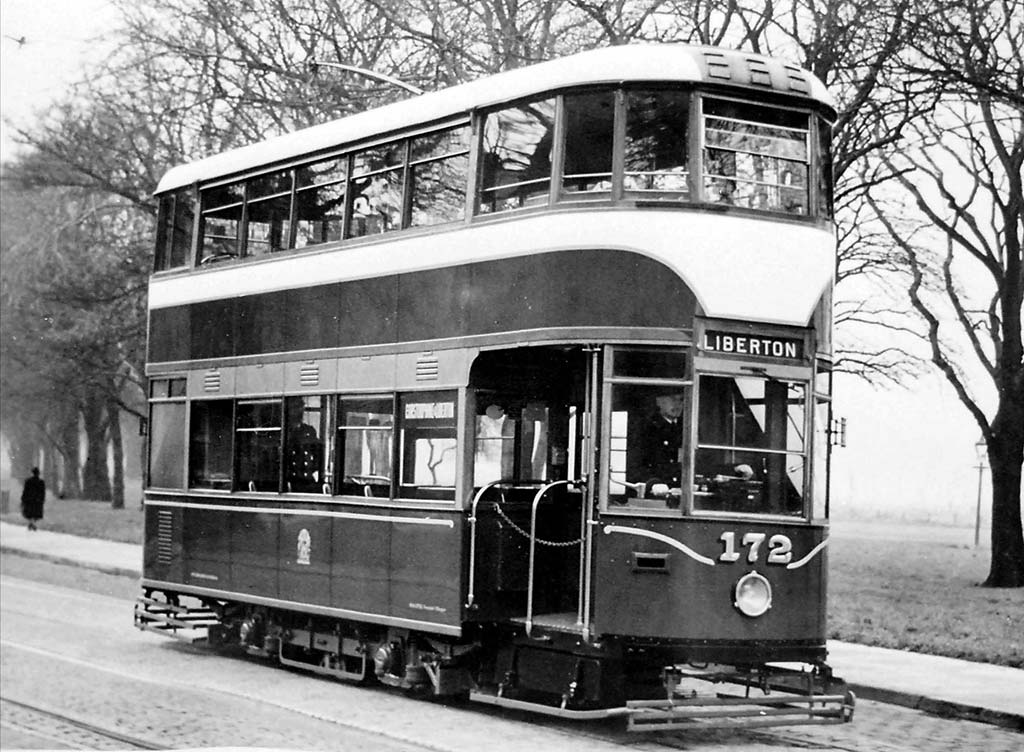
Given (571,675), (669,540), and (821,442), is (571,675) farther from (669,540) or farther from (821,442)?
(821,442)

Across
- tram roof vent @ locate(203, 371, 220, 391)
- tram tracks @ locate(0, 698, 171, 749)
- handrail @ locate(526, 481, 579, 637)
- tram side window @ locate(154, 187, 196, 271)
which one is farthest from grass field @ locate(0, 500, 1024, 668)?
tram tracks @ locate(0, 698, 171, 749)

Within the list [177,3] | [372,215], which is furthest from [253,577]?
[177,3]

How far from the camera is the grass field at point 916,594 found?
18.5m

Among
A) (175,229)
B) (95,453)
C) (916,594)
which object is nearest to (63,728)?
(175,229)

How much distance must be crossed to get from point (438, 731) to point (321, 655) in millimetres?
3769

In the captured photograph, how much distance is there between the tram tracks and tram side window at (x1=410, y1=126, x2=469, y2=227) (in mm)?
4586

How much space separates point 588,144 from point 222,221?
558 cm

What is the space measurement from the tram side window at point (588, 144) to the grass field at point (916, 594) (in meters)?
7.73

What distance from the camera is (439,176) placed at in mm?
13344

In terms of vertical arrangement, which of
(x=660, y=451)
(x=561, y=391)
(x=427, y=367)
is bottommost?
(x=660, y=451)

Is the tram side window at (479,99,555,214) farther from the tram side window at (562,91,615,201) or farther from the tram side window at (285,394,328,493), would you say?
the tram side window at (285,394,328,493)

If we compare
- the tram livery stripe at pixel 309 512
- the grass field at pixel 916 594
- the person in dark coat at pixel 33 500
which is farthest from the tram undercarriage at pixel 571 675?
the person in dark coat at pixel 33 500

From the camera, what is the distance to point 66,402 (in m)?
52.7

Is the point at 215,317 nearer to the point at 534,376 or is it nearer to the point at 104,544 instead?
the point at 534,376
